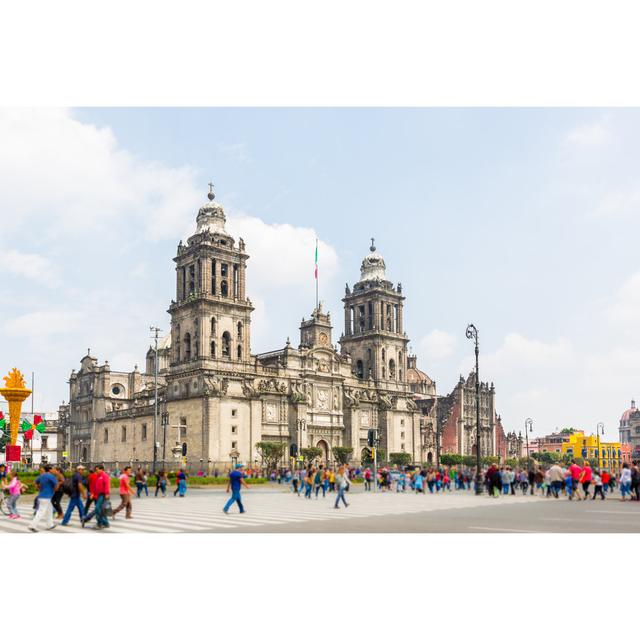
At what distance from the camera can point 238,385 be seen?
69.6 meters

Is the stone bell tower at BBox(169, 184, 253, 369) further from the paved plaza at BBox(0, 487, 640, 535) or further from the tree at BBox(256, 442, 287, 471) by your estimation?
the paved plaza at BBox(0, 487, 640, 535)

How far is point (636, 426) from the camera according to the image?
157750 mm

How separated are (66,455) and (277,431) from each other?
30.4 metres

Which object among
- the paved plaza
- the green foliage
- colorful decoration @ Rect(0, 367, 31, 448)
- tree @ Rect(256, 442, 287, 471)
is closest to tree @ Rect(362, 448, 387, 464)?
the green foliage

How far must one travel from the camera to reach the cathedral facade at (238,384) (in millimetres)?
68062

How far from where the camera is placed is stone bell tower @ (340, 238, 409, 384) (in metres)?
87.3

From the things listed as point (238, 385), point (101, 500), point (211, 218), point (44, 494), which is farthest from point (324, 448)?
point (44, 494)

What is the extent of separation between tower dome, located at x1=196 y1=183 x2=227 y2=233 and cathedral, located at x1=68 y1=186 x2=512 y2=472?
→ 11 cm

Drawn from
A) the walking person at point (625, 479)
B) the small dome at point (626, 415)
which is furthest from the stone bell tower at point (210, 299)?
the small dome at point (626, 415)

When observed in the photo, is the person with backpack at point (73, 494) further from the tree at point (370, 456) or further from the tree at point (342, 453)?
the tree at point (370, 456)

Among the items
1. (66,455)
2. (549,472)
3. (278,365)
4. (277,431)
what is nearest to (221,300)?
(278,365)

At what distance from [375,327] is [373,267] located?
8190 millimetres

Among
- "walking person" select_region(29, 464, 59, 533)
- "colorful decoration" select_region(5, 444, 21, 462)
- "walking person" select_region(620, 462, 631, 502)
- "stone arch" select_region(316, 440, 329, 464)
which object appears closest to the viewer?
"walking person" select_region(29, 464, 59, 533)

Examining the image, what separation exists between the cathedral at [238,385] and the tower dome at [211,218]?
0.11m
